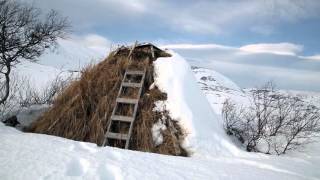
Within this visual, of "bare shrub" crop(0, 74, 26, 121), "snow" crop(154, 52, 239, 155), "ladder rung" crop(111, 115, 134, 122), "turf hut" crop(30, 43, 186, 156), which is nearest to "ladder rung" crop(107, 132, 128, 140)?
"turf hut" crop(30, 43, 186, 156)

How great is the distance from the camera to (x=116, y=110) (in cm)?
742

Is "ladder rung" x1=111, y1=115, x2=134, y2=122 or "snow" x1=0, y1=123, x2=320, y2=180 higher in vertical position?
"ladder rung" x1=111, y1=115, x2=134, y2=122

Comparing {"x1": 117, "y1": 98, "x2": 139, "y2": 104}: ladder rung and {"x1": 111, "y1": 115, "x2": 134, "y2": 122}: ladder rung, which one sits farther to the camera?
{"x1": 117, "y1": 98, "x2": 139, "y2": 104}: ladder rung

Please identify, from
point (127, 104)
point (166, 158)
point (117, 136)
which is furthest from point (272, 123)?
point (166, 158)

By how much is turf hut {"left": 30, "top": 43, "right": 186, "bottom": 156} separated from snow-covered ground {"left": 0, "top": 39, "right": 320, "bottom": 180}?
Answer: 1.17 feet

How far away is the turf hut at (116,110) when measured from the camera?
683cm

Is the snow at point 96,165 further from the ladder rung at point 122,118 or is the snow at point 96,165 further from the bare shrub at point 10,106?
the bare shrub at point 10,106

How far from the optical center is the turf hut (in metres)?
6.83

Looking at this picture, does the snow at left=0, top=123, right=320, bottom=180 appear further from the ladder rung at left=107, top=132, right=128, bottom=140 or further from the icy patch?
the icy patch

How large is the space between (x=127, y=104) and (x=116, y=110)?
0.98 ft

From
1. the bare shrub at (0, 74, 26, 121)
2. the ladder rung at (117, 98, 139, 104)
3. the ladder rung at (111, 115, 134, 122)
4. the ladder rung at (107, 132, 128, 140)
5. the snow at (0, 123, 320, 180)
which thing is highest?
the ladder rung at (117, 98, 139, 104)

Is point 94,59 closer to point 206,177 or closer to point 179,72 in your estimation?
Result: point 179,72

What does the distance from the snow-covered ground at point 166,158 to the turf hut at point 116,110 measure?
358mm

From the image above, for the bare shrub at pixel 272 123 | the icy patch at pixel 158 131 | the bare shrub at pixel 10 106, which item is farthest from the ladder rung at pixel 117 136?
the bare shrub at pixel 10 106
